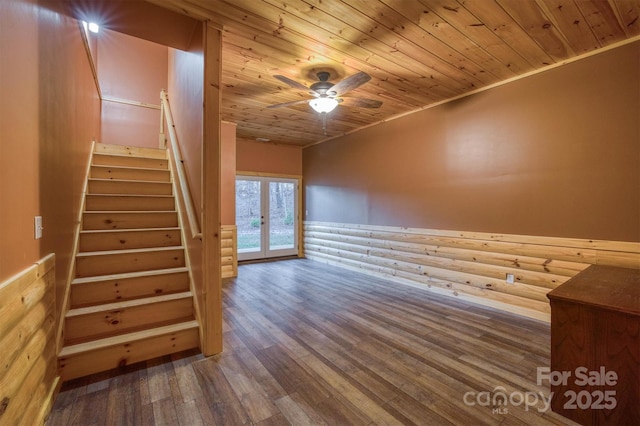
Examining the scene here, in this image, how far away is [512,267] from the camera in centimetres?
342

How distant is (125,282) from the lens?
8.63 ft

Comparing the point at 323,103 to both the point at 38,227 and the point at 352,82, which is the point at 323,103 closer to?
the point at 352,82

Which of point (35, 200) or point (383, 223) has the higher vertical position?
point (35, 200)

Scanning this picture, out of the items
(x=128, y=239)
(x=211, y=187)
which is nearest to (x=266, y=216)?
(x=128, y=239)

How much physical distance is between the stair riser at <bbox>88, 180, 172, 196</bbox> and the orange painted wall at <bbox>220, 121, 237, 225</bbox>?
1.35 metres

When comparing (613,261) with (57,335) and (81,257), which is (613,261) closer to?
(57,335)

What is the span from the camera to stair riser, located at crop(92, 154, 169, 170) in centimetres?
385

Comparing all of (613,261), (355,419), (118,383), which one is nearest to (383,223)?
(613,261)

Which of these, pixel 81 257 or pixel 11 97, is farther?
pixel 81 257

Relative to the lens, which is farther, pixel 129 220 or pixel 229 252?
pixel 229 252

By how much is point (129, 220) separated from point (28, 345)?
196 centimetres

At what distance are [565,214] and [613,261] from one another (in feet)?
1.88

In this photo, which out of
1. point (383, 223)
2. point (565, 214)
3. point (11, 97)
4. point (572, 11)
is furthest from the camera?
point (383, 223)

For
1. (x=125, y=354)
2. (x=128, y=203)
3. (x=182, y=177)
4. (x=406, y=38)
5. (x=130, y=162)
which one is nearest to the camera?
(x=125, y=354)
